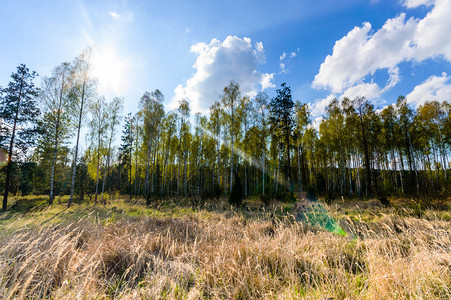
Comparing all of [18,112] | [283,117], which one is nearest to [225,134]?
[283,117]

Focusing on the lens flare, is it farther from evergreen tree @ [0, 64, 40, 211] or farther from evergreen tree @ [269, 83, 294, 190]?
evergreen tree @ [269, 83, 294, 190]

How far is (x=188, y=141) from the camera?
21797 millimetres

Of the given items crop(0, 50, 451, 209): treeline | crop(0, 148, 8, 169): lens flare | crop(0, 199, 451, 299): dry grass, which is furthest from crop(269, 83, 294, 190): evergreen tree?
crop(0, 148, 8, 169): lens flare

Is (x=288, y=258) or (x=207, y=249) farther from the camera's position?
(x=207, y=249)

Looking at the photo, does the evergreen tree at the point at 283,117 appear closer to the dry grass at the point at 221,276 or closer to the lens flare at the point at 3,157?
the dry grass at the point at 221,276

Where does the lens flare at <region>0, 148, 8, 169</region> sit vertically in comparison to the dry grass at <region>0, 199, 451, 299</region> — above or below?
above

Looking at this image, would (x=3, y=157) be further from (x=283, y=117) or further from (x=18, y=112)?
(x=283, y=117)

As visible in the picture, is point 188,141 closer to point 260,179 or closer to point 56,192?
point 260,179

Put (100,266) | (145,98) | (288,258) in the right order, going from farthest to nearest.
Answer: (145,98) → (100,266) → (288,258)

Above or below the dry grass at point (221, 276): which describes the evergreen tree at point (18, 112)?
above

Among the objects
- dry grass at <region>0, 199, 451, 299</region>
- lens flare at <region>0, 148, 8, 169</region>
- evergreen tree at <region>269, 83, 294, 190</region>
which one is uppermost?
evergreen tree at <region>269, 83, 294, 190</region>

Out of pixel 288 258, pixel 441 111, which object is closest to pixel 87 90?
pixel 288 258

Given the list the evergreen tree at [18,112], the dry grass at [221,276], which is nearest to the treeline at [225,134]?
the evergreen tree at [18,112]

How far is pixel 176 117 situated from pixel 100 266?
59.7 ft
